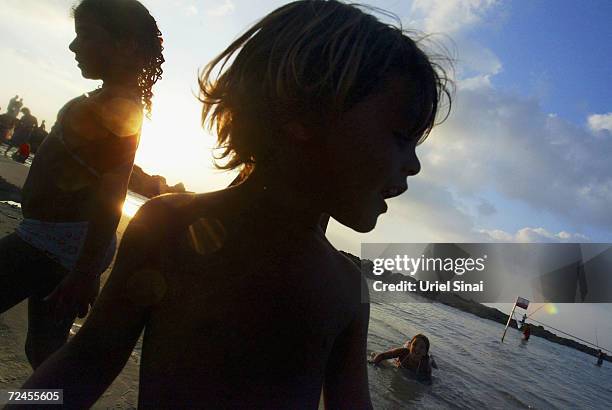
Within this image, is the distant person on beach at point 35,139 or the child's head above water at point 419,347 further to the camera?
the distant person on beach at point 35,139

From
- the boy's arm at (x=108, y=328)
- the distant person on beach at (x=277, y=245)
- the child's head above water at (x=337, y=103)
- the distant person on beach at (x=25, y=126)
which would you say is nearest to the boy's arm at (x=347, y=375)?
the distant person on beach at (x=277, y=245)

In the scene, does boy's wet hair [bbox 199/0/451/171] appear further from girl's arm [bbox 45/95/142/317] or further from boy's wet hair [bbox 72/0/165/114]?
boy's wet hair [bbox 72/0/165/114]

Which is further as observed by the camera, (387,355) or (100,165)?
(387,355)

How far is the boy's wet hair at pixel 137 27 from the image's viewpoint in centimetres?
204

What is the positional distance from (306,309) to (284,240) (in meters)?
0.18

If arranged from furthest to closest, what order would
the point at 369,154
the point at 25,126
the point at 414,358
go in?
the point at 25,126 < the point at 414,358 < the point at 369,154

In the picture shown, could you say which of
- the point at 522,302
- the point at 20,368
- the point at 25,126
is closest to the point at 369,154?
the point at 20,368

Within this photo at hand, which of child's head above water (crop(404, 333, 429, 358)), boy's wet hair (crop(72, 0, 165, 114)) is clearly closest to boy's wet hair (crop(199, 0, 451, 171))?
boy's wet hair (crop(72, 0, 165, 114))

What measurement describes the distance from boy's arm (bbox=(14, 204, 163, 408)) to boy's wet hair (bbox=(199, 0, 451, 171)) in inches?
15.4

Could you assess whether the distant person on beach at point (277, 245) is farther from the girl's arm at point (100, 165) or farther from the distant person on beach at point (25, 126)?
the distant person on beach at point (25, 126)

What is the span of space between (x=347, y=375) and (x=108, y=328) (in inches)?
24.3

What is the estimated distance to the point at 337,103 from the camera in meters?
0.92

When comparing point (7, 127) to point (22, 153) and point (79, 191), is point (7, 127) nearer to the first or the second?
point (22, 153)

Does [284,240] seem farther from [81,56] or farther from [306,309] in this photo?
[81,56]
